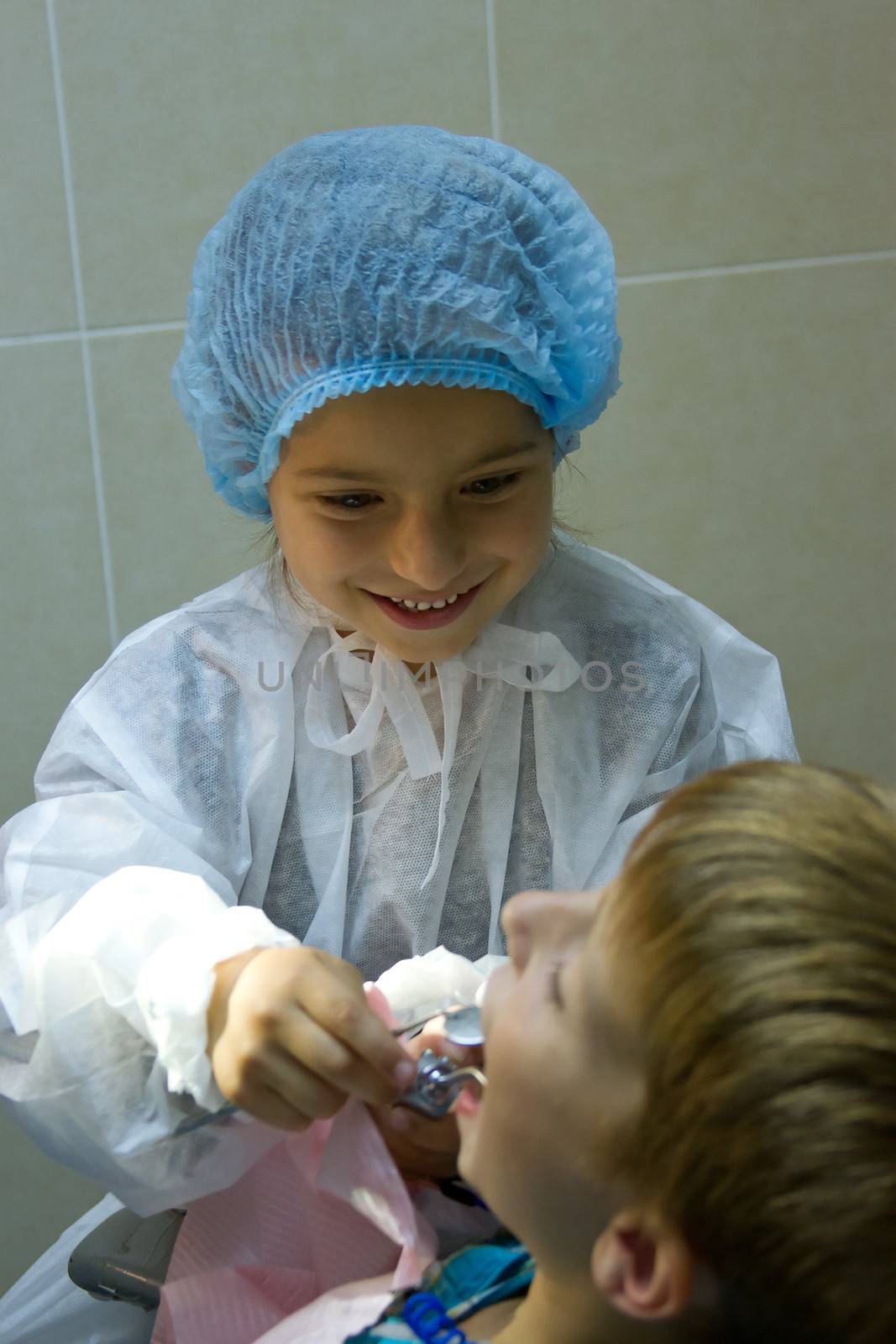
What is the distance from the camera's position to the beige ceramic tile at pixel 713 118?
3.93ft

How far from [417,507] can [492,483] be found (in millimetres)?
69

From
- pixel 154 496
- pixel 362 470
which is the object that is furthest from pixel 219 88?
pixel 362 470

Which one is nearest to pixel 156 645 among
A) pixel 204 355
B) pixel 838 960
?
pixel 204 355

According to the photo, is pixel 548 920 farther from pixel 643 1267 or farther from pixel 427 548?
pixel 427 548

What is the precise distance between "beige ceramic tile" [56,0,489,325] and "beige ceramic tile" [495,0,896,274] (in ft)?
0.22

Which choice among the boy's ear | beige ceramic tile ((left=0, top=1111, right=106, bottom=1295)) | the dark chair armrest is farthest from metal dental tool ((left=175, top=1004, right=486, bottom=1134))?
beige ceramic tile ((left=0, top=1111, right=106, bottom=1295))

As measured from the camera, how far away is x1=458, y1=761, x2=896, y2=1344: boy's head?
17.8 inches

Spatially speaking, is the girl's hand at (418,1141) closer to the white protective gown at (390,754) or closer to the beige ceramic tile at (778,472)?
the white protective gown at (390,754)

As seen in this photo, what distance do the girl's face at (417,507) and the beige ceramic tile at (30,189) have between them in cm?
54

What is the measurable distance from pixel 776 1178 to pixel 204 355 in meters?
0.61

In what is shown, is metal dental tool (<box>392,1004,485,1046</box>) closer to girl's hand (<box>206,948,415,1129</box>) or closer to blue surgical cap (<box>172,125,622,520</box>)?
girl's hand (<box>206,948,415,1129</box>)

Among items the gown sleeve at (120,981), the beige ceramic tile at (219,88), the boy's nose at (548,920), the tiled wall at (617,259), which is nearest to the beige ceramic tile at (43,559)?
the tiled wall at (617,259)

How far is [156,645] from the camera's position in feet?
3.16

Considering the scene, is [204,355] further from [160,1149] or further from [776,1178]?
[776,1178]
